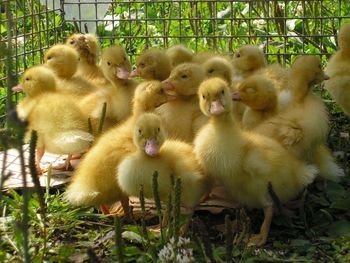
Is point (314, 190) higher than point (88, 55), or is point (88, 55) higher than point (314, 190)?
point (88, 55)

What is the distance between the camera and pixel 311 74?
389cm

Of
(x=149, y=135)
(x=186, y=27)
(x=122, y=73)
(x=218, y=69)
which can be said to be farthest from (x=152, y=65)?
(x=186, y=27)

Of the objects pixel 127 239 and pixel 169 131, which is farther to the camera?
pixel 169 131

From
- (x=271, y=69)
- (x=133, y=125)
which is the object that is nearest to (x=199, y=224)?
(x=133, y=125)

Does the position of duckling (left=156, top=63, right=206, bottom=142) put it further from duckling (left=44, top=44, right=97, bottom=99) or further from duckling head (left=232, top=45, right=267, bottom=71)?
duckling (left=44, top=44, right=97, bottom=99)

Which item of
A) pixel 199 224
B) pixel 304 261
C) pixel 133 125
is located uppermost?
pixel 133 125

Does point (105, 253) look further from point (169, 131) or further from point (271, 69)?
point (271, 69)

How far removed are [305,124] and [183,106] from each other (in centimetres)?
69

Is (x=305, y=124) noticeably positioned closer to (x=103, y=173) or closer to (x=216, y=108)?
(x=216, y=108)

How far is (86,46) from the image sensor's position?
4805mm

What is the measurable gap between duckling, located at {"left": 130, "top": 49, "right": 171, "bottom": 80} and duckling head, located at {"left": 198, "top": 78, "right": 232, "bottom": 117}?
934 millimetres

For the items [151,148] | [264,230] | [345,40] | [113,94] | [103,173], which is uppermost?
[345,40]

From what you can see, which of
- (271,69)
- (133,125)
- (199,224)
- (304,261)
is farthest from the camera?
(271,69)

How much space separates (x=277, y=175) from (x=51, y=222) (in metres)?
1.08
